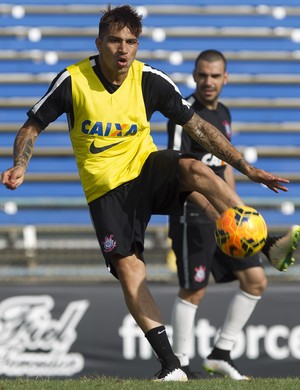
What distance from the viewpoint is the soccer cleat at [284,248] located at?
5.30 metres

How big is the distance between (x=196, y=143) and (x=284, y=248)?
1.96 meters

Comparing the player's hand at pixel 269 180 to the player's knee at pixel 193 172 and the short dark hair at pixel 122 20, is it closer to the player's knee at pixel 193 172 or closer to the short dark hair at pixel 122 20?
the player's knee at pixel 193 172

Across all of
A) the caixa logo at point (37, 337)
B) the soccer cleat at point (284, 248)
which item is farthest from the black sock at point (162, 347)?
the caixa logo at point (37, 337)

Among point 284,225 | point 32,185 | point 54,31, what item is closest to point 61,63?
point 54,31

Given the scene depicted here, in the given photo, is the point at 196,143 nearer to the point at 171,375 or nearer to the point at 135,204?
the point at 135,204

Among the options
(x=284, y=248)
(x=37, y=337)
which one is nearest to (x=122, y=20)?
(x=284, y=248)

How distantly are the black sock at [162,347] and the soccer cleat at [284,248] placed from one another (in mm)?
782

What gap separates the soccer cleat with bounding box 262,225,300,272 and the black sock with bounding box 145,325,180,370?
0.78 meters

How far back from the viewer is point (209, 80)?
23.7 ft

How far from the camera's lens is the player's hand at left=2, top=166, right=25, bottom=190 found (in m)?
4.77

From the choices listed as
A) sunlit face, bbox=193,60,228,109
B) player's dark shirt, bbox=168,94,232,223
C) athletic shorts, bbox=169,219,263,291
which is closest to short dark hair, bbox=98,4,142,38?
player's dark shirt, bbox=168,94,232,223

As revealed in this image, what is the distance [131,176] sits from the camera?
5.43 meters

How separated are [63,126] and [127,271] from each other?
6.08m

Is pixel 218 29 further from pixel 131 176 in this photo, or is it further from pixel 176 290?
pixel 131 176
